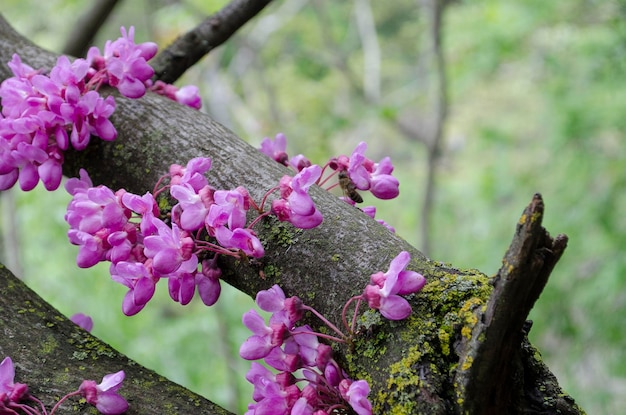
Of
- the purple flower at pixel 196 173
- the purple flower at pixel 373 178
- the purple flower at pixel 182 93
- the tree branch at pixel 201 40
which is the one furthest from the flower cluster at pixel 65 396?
the tree branch at pixel 201 40

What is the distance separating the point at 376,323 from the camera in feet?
2.59

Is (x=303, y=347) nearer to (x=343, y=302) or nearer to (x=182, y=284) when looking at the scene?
(x=343, y=302)

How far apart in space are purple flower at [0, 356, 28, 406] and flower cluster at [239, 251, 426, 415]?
0.28 m

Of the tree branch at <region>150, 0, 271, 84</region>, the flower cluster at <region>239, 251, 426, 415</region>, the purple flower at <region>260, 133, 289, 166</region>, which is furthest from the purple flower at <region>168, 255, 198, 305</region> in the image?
the tree branch at <region>150, 0, 271, 84</region>

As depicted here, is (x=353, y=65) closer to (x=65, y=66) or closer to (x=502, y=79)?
(x=502, y=79)

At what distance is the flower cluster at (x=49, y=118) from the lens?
100 centimetres

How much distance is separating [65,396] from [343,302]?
Answer: 36 cm

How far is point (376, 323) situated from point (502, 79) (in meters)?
7.57

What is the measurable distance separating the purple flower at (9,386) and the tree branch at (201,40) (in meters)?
0.66

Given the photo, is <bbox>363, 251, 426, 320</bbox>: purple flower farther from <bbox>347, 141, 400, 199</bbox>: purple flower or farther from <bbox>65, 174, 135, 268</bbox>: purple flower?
<bbox>65, 174, 135, 268</bbox>: purple flower

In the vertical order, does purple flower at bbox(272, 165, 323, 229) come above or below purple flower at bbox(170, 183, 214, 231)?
above

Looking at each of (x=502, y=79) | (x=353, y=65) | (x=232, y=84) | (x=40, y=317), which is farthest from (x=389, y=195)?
(x=353, y=65)

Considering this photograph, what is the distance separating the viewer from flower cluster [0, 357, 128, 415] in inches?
32.4

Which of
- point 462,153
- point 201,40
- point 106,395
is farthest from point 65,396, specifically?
point 462,153
